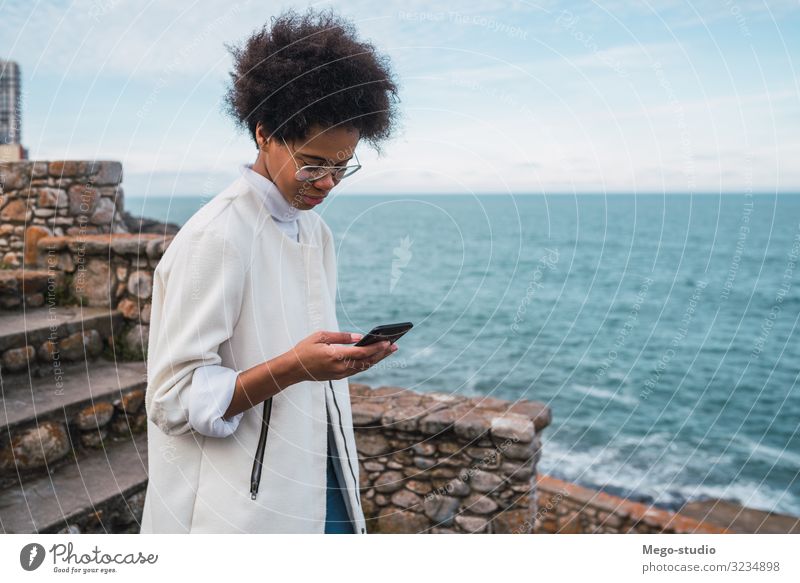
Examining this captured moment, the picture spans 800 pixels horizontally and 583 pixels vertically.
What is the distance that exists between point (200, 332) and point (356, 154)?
0.54m

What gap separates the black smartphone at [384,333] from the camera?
4.55 ft

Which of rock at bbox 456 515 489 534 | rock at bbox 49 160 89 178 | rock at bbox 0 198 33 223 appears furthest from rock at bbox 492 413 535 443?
rock at bbox 0 198 33 223

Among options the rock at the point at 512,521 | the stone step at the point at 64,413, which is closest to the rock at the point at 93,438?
the stone step at the point at 64,413

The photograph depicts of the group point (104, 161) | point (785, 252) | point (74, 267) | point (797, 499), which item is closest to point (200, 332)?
point (74, 267)

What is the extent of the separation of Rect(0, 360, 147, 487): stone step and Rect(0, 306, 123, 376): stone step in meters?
0.06

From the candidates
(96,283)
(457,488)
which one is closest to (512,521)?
(457,488)

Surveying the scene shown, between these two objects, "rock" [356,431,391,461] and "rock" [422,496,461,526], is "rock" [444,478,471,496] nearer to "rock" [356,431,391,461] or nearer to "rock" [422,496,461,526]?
"rock" [422,496,461,526]

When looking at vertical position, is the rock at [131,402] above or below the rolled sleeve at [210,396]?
below

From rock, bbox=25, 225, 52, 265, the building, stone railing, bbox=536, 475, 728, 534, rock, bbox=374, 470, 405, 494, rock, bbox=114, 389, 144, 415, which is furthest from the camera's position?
stone railing, bbox=536, 475, 728, 534

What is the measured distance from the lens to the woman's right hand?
1.31 meters

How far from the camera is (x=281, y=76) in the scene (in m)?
1.47

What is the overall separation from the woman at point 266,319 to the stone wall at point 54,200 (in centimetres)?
324

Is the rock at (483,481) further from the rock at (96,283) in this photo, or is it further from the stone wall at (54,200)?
the stone wall at (54,200)

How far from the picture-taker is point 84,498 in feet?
9.09
